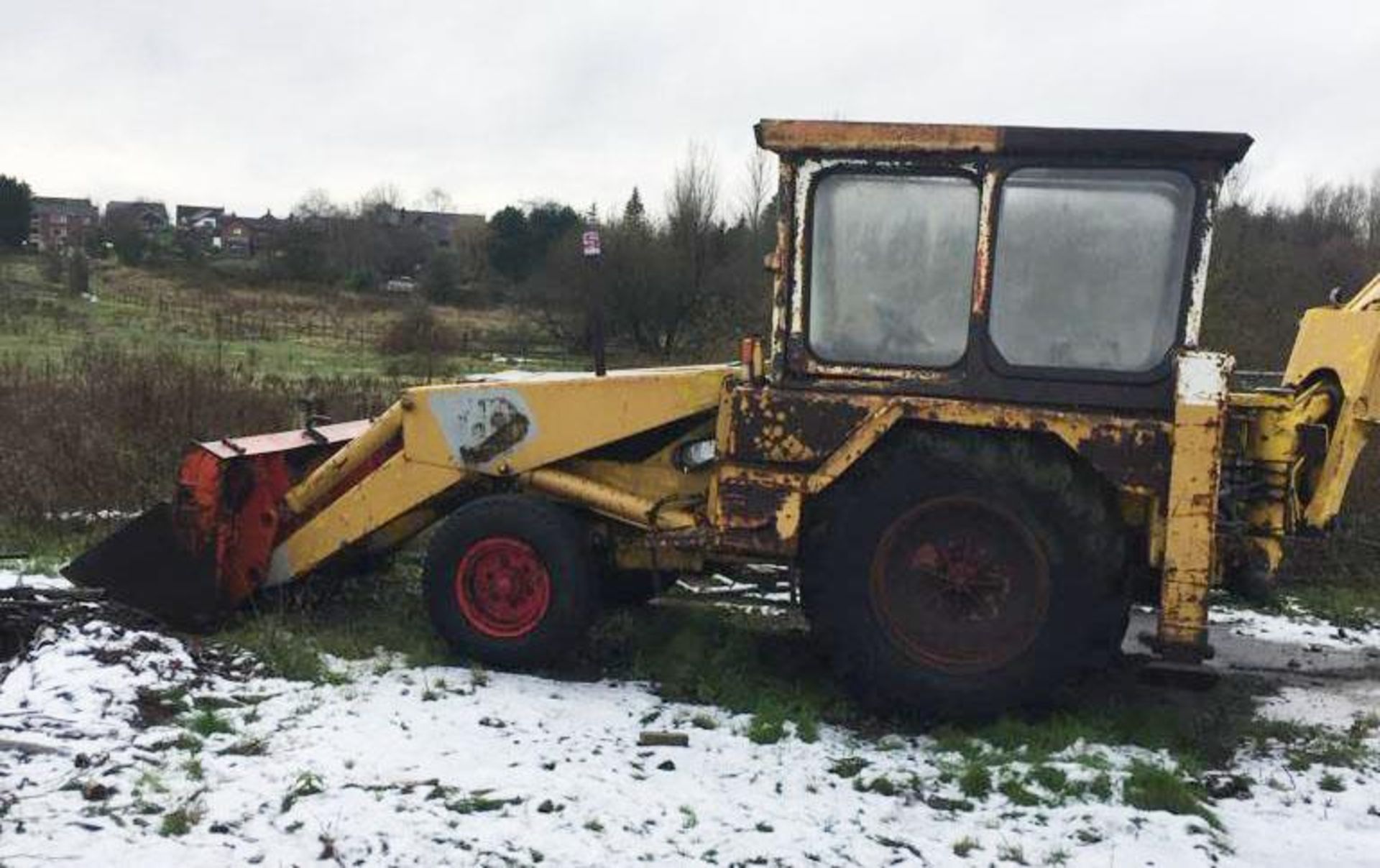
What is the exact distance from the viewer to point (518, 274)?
48594mm

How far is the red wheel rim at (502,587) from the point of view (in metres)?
5.62

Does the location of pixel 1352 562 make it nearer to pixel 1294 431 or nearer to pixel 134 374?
pixel 1294 431

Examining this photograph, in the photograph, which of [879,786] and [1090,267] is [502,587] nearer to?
[879,786]

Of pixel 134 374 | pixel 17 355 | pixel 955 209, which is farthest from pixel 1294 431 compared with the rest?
pixel 17 355

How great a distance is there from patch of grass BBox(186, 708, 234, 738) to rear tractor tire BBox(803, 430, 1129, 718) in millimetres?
2511

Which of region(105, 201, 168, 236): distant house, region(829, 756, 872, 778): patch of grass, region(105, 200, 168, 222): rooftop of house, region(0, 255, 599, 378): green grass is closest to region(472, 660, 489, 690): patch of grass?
region(829, 756, 872, 778): patch of grass

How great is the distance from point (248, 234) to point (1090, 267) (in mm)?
79006

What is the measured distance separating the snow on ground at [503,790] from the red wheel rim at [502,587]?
0.49 m

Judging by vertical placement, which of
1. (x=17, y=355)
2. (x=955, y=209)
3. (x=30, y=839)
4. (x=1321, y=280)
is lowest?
(x=30, y=839)

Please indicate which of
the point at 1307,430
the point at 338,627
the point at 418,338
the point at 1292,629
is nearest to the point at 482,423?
the point at 338,627

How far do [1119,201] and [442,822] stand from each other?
3579 millimetres

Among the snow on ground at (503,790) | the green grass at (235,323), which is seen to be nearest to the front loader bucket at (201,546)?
the snow on ground at (503,790)

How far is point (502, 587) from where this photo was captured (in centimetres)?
567

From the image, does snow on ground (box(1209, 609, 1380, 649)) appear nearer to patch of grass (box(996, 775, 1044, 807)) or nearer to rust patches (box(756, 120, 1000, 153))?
patch of grass (box(996, 775, 1044, 807))
